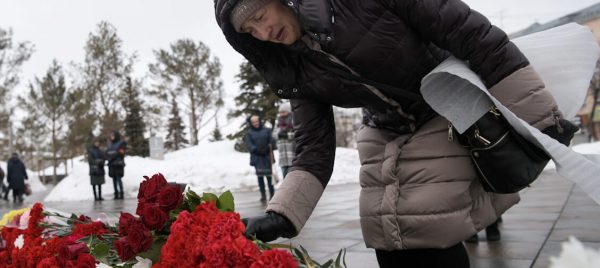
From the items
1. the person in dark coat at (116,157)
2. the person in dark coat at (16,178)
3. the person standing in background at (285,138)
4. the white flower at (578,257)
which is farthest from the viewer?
the person in dark coat at (16,178)

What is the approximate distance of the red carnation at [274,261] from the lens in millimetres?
1048

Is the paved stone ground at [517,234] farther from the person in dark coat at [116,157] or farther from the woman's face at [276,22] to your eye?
the person in dark coat at [116,157]

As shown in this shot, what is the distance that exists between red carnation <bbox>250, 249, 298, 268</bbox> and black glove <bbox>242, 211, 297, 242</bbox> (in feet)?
1.00

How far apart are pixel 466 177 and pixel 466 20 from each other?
49 centimetres

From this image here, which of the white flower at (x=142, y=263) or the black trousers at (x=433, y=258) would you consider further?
the black trousers at (x=433, y=258)

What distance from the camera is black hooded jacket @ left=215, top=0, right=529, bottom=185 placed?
148 cm

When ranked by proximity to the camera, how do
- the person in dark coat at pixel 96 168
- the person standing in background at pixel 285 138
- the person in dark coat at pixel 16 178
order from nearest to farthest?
the person standing in background at pixel 285 138 → the person in dark coat at pixel 96 168 → the person in dark coat at pixel 16 178

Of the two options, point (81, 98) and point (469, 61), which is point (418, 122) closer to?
point (469, 61)

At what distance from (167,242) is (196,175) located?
16.5m

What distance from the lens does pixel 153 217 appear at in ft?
4.36

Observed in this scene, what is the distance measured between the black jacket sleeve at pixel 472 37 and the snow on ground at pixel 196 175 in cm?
1323

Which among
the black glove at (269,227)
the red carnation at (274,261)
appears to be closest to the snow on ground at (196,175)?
the black glove at (269,227)

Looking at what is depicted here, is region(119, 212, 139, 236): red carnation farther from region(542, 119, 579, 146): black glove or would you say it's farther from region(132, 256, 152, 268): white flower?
region(542, 119, 579, 146): black glove

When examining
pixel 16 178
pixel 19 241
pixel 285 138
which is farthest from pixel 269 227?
pixel 16 178
